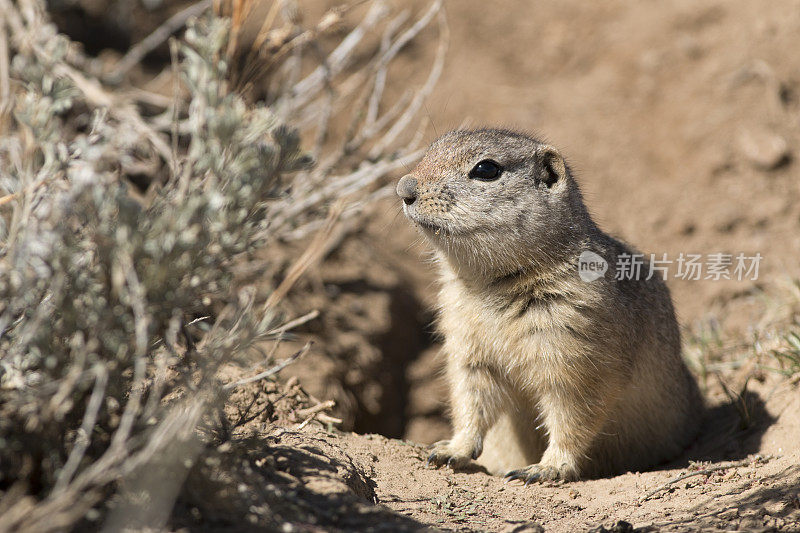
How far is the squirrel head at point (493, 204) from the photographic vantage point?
4152mm

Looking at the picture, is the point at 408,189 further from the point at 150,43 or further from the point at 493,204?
the point at 150,43

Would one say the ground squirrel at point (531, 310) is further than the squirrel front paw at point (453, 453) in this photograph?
No

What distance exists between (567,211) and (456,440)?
5.10ft

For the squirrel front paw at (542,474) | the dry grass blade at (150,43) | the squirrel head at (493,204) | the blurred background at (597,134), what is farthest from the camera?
the blurred background at (597,134)

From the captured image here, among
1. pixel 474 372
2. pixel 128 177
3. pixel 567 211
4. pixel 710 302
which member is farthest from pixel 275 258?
pixel 710 302

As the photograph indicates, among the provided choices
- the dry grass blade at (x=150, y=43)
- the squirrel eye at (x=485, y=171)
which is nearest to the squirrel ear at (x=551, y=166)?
the squirrel eye at (x=485, y=171)

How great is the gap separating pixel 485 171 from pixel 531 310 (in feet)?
2.72

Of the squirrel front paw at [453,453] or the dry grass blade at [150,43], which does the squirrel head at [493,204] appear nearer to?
the squirrel front paw at [453,453]

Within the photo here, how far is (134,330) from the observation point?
2.72m

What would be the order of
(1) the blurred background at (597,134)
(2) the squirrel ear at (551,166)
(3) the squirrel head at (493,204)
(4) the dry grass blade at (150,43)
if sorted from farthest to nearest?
(1) the blurred background at (597,134)
(4) the dry grass blade at (150,43)
(2) the squirrel ear at (551,166)
(3) the squirrel head at (493,204)

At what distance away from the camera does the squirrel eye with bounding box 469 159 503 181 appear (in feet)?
14.1

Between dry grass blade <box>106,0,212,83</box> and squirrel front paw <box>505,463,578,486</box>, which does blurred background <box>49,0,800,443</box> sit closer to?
dry grass blade <box>106,0,212,83</box>

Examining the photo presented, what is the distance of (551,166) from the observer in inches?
177

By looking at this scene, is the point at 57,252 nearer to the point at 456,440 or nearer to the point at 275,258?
the point at 456,440
